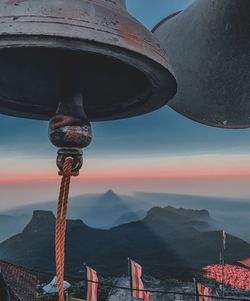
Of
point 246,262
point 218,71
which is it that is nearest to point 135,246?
point 246,262

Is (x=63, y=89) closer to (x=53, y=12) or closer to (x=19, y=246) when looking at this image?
(x=53, y=12)

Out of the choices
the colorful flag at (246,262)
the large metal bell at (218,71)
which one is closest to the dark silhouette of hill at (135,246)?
A: the colorful flag at (246,262)

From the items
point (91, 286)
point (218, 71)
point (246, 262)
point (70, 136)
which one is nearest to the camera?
point (70, 136)

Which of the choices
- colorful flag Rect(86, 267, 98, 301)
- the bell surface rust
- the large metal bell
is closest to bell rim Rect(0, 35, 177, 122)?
the bell surface rust

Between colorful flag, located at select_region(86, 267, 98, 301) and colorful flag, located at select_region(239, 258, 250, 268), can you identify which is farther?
colorful flag, located at select_region(239, 258, 250, 268)

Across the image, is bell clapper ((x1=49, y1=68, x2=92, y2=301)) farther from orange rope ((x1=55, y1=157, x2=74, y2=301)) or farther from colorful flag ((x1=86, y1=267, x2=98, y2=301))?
colorful flag ((x1=86, y1=267, x2=98, y2=301))

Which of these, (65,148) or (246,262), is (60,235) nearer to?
(65,148)
